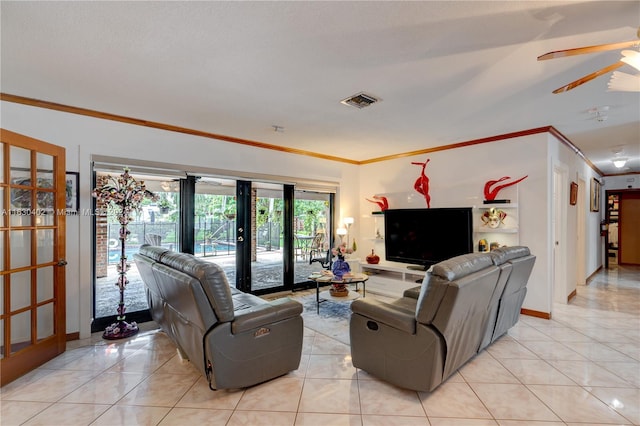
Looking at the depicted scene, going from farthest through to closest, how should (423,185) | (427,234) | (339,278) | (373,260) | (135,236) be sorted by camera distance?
(373,260) → (423,185) → (427,234) → (339,278) → (135,236)

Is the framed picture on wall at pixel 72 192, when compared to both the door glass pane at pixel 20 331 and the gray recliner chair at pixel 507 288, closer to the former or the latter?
the door glass pane at pixel 20 331

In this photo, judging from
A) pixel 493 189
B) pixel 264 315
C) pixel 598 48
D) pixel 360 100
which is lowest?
pixel 264 315

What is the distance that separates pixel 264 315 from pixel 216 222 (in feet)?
8.07

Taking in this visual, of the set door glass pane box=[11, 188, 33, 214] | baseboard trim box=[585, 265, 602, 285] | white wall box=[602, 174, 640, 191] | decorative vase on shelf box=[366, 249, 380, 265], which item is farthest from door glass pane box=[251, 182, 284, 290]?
white wall box=[602, 174, 640, 191]

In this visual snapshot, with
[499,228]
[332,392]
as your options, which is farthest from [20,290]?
[499,228]

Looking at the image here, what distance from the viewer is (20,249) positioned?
2582mm

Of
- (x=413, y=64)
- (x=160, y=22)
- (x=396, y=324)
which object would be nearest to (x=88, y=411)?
(x=396, y=324)

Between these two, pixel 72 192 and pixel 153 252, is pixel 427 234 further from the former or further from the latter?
pixel 72 192

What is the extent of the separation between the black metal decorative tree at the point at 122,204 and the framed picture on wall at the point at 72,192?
196mm

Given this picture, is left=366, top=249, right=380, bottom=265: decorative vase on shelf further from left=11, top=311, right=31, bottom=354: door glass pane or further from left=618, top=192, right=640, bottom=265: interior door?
left=618, top=192, right=640, bottom=265: interior door

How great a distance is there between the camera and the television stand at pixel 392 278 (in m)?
4.63

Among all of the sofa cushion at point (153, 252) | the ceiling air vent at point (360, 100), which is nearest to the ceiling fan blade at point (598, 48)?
the ceiling air vent at point (360, 100)

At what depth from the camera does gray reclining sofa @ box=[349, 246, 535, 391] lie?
200cm

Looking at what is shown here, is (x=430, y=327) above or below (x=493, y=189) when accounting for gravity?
below
